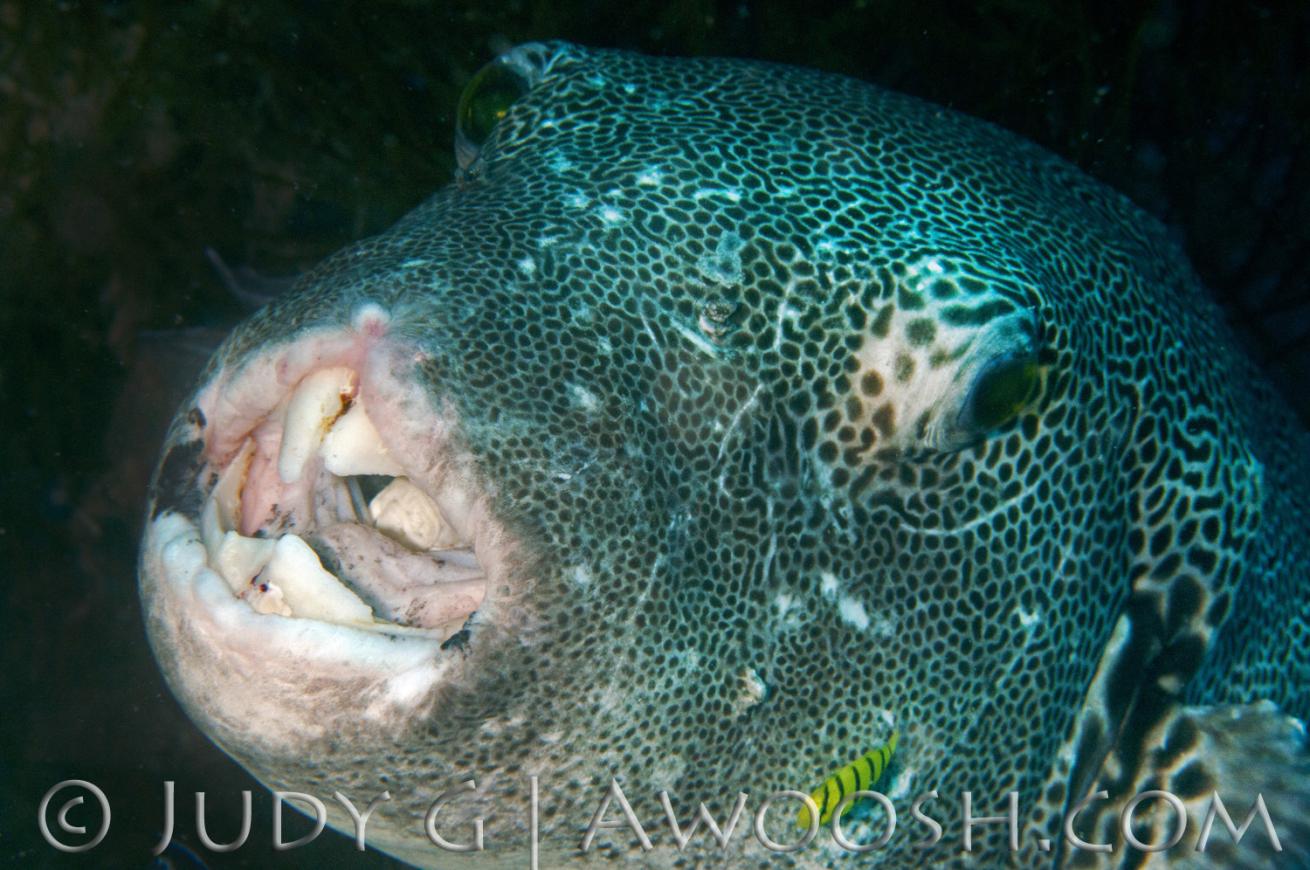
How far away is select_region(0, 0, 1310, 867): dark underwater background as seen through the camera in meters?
3.61

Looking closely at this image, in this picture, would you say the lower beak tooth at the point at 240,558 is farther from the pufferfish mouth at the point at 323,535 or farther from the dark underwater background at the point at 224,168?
the dark underwater background at the point at 224,168

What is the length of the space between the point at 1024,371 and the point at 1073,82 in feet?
8.26

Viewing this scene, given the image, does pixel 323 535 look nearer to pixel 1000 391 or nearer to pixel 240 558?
pixel 240 558

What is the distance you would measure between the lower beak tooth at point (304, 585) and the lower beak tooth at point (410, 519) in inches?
14.3

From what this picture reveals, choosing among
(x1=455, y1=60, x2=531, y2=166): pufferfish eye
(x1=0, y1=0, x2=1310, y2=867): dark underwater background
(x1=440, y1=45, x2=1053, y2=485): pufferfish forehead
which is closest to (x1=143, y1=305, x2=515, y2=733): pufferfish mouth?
(x1=440, y1=45, x2=1053, y2=485): pufferfish forehead

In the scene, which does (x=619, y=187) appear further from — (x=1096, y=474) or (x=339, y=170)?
(x=339, y=170)

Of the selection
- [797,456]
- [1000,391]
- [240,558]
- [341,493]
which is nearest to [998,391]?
[1000,391]

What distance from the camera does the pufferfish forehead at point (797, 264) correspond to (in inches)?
89.9

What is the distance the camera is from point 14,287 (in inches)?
142

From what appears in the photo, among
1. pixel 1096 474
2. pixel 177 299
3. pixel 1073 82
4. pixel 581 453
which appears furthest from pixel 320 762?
pixel 1073 82

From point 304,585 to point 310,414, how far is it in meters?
0.39

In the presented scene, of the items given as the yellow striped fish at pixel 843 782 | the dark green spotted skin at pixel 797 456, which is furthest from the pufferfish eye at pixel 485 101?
the yellow striped fish at pixel 843 782

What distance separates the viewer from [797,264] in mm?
2418

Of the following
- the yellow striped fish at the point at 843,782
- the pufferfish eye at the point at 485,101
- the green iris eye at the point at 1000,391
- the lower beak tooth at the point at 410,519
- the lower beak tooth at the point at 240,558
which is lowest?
the yellow striped fish at the point at 843,782
